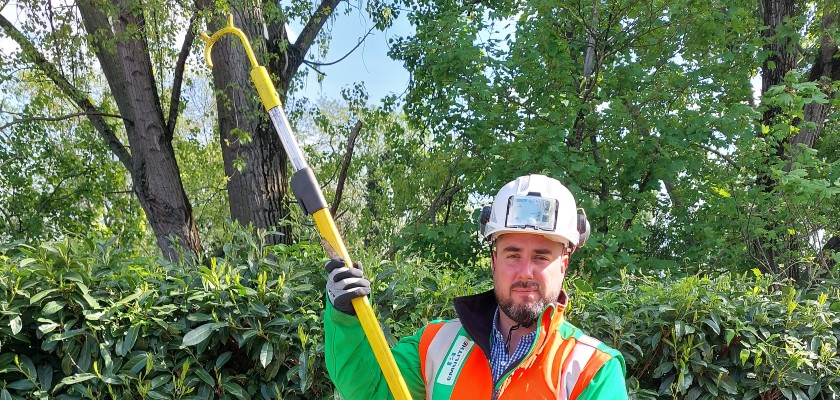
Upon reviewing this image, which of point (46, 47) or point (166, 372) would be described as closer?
point (166, 372)

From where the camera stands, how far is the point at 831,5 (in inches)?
291

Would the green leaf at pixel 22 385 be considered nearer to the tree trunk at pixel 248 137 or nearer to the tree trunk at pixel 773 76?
the tree trunk at pixel 248 137

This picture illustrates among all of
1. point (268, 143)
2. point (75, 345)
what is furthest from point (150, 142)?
point (75, 345)

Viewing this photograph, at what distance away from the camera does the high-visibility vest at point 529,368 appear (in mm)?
2121

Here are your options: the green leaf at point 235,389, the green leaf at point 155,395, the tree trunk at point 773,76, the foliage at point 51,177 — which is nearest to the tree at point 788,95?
the tree trunk at point 773,76

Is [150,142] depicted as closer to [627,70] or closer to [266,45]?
[266,45]

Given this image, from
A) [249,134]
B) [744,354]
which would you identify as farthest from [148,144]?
[744,354]

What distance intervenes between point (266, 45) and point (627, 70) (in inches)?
147

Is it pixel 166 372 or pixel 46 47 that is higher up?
pixel 46 47

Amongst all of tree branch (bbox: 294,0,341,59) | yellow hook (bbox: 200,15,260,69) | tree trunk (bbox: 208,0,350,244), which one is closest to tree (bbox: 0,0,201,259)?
tree trunk (bbox: 208,0,350,244)

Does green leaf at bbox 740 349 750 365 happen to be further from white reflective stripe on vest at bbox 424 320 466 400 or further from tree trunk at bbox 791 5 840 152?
tree trunk at bbox 791 5 840 152

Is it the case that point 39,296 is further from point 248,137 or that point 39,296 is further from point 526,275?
point 248,137

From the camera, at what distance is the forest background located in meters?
3.40

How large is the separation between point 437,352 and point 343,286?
1.32ft
